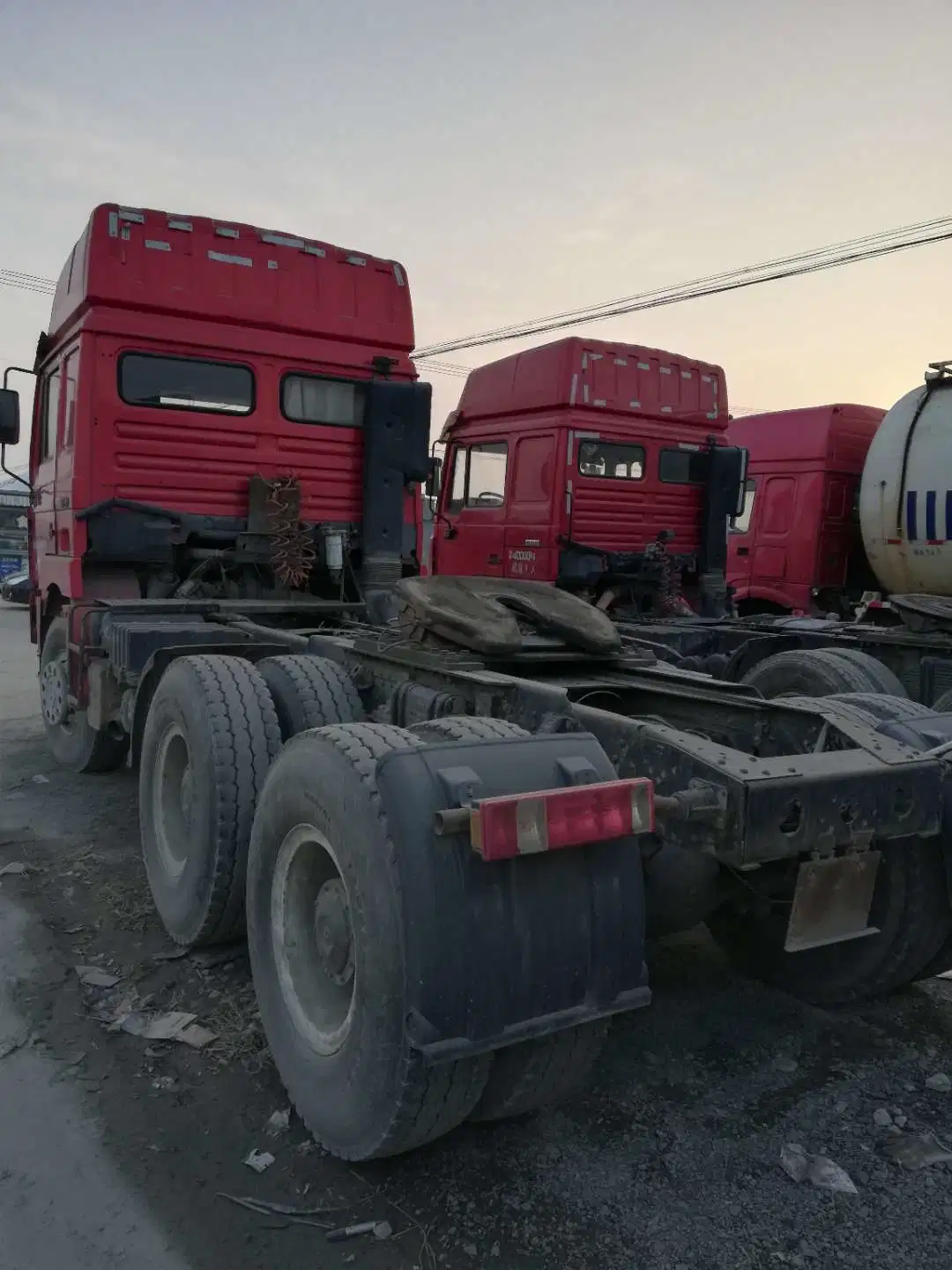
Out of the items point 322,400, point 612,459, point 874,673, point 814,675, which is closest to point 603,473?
point 612,459

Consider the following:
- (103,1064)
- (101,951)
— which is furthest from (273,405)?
(103,1064)

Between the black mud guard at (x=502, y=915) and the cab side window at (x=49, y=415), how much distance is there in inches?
196

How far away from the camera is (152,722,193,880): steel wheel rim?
12.9 ft

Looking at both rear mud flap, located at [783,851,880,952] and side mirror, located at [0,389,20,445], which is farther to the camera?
side mirror, located at [0,389,20,445]

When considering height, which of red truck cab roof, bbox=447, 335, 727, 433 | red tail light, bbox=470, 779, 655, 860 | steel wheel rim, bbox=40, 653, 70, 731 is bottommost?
steel wheel rim, bbox=40, 653, 70, 731

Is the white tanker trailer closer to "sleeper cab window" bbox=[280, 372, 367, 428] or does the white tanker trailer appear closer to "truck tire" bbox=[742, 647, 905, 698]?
"truck tire" bbox=[742, 647, 905, 698]

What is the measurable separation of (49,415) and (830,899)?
6043 millimetres

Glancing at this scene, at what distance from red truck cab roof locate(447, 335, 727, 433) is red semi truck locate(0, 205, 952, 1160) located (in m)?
1.79

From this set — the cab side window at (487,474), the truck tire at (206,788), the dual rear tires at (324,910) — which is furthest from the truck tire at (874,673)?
the truck tire at (206,788)

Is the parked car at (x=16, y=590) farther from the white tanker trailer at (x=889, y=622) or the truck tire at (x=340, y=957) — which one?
the truck tire at (x=340, y=957)

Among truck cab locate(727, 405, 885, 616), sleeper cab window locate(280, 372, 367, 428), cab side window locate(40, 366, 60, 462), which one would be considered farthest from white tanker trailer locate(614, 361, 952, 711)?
cab side window locate(40, 366, 60, 462)

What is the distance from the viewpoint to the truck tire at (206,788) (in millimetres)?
3443

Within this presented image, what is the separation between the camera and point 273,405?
596 centimetres

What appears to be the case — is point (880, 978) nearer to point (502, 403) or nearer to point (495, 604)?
point (495, 604)
